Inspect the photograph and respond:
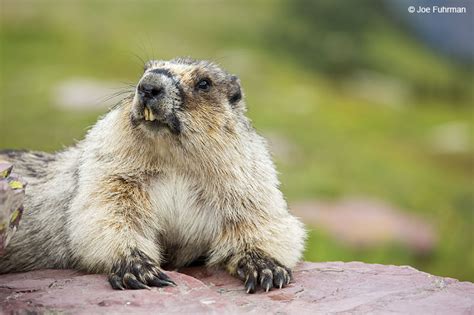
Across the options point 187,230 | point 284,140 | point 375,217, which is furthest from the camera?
point 284,140

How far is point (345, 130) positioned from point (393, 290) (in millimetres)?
18242

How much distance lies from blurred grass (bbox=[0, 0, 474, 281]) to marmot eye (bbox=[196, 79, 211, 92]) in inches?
295

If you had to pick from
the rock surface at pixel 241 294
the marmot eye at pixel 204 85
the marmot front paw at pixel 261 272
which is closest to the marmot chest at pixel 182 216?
the rock surface at pixel 241 294

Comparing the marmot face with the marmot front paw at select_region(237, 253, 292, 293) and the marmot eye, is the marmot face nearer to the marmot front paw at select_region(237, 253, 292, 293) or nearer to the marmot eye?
the marmot eye

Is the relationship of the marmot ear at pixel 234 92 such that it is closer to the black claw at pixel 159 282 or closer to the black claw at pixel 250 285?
the black claw at pixel 250 285

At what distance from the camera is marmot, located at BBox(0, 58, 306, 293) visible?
23.0 feet

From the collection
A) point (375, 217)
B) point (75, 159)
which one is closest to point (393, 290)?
point (75, 159)

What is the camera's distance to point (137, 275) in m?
6.66

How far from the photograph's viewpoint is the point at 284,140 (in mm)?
21266

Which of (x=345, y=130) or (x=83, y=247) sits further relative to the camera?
(x=345, y=130)

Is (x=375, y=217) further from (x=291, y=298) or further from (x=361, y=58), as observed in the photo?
(x=361, y=58)

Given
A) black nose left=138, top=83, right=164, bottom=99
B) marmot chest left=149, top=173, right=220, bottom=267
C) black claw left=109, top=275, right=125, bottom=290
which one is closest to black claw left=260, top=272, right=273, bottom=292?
marmot chest left=149, top=173, right=220, bottom=267

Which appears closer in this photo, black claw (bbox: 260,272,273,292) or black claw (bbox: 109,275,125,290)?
black claw (bbox: 109,275,125,290)

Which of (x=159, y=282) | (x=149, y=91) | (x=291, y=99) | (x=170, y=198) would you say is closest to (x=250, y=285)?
(x=159, y=282)
